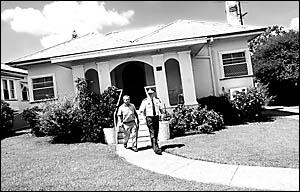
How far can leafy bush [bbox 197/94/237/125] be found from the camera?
1130cm

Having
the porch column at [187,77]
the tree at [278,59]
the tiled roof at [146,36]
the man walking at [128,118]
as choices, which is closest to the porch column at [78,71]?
the tiled roof at [146,36]

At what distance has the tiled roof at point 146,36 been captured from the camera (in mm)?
11827

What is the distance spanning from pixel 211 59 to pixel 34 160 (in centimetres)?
1116

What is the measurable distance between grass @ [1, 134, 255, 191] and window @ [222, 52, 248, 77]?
9186 millimetres

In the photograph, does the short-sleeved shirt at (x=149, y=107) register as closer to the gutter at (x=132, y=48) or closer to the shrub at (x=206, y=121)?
the shrub at (x=206, y=121)

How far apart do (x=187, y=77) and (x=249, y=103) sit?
2409 mm

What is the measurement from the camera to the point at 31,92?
14047 millimetres

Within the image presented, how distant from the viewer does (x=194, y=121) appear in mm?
10266

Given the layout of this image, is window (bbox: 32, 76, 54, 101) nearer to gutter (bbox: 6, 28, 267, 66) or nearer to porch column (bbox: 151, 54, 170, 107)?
gutter (bbox: 6, 28, 267, 66)

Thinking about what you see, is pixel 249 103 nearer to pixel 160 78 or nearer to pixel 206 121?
pixel 206 121

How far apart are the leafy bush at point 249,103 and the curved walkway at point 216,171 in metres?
4.75

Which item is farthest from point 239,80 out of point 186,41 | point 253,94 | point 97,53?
point 97,53

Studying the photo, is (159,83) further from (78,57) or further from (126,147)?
(126,147)

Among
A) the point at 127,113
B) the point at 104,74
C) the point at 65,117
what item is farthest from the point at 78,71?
the point at 127,113
